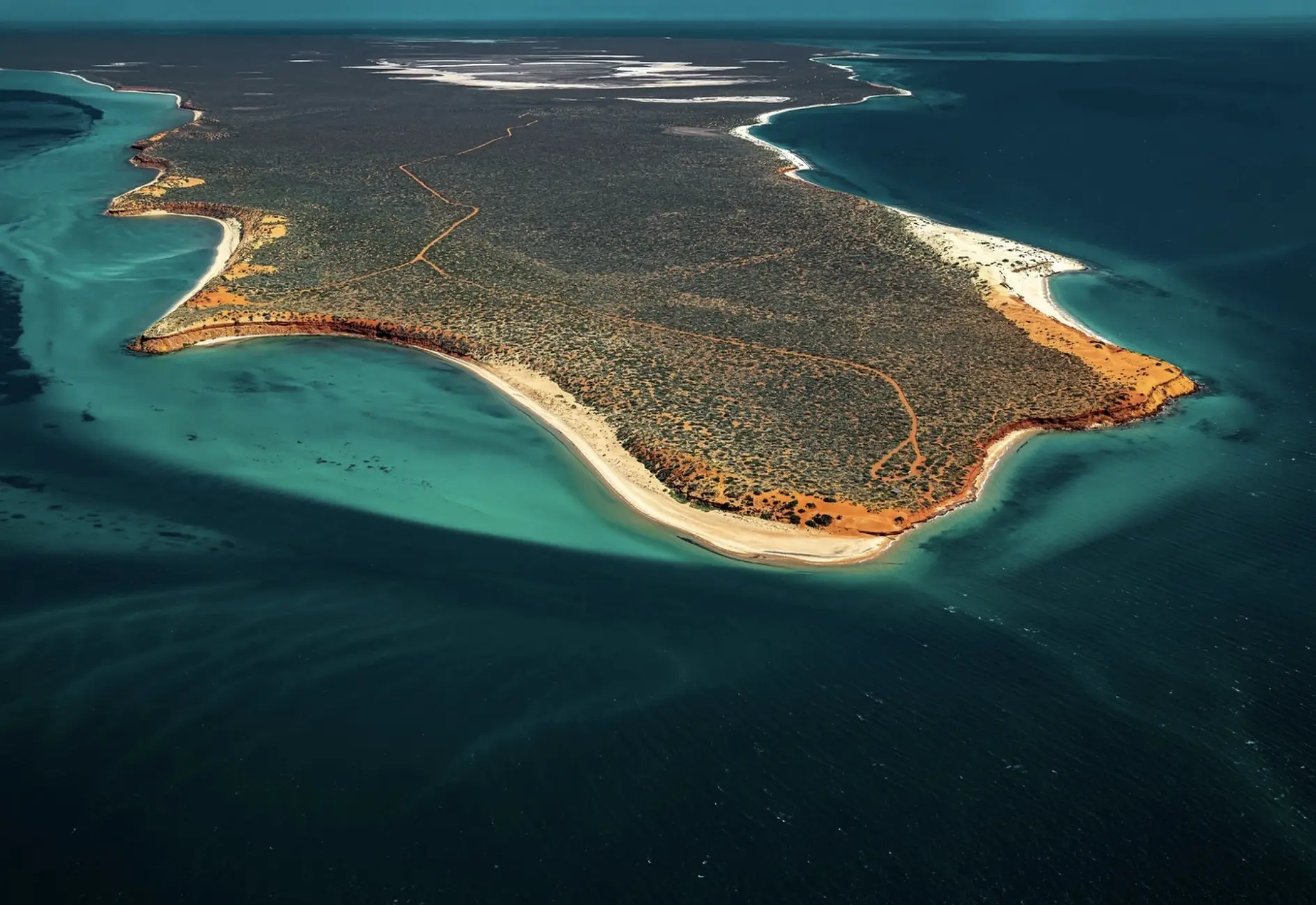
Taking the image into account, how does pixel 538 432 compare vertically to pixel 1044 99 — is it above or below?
below

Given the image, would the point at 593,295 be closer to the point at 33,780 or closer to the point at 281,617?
the point at 281,617

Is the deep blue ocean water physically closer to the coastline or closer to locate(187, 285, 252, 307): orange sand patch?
the coastline

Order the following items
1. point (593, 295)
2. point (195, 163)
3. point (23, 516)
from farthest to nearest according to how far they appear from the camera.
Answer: point (195, 163), point (593, 295), point (23, 516)

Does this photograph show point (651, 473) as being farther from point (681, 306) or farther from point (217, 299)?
point (217, 299)

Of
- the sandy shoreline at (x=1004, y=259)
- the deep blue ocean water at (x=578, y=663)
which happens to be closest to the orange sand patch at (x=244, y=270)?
the deep blue ocean water at (x=578, y=663)

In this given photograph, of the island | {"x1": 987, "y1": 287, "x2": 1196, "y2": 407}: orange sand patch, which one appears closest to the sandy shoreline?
the island

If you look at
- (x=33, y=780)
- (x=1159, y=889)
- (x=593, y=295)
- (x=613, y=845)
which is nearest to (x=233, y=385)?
(x=593, y=295)

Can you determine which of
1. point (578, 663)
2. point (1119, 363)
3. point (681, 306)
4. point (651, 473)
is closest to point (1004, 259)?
point (1119, 363)
